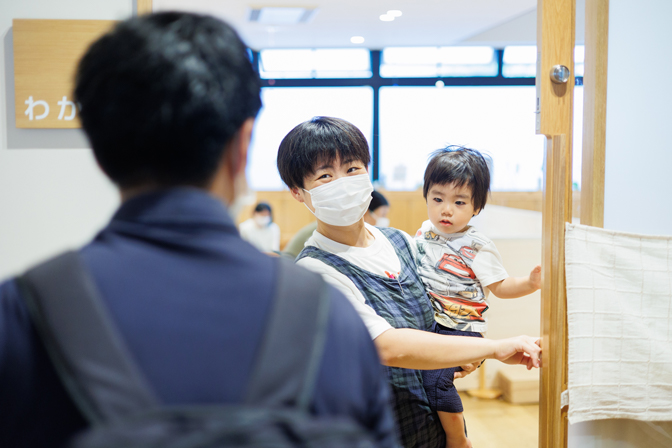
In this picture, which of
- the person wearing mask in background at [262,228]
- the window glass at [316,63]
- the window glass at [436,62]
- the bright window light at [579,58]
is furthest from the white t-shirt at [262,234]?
the bright window light at [579,58]

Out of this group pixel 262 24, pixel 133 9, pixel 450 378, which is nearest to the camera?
pixel 450 378

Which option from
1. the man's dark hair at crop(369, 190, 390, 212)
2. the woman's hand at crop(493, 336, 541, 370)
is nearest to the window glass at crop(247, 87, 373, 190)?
the man's dark hair at crop(369, 190, 390, 212)

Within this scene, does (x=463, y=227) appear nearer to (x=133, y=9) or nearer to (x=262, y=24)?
(x=133, y=9)

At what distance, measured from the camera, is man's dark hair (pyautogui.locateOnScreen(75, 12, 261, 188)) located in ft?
1.60

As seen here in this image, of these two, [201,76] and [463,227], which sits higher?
[201,76]

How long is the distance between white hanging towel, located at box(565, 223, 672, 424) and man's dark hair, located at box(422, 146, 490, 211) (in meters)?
0.26

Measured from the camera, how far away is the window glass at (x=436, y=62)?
7.24 m

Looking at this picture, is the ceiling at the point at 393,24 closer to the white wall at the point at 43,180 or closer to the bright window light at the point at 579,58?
the white wall at the point at 43,180

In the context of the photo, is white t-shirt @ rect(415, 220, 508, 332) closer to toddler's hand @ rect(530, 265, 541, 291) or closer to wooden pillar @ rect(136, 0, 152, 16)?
toddler's hand @ rect(530, 265, 541, 291)

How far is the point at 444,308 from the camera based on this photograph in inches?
59.6

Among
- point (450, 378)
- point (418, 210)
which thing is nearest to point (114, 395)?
point (450, 378)

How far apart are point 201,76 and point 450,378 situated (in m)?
1.15

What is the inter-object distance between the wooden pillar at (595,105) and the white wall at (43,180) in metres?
1.30

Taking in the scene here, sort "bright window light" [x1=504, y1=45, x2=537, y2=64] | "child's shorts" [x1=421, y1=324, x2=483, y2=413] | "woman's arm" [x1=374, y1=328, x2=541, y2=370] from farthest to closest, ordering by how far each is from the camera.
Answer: "bright window light" [x1=504, y1=45, x2=537, y2=64] < "child's shorts" [x1=421, y1=324, x2=483, y2=413] < "woman's arm" [x1=374, y1=328, x2=541, y2=370]
